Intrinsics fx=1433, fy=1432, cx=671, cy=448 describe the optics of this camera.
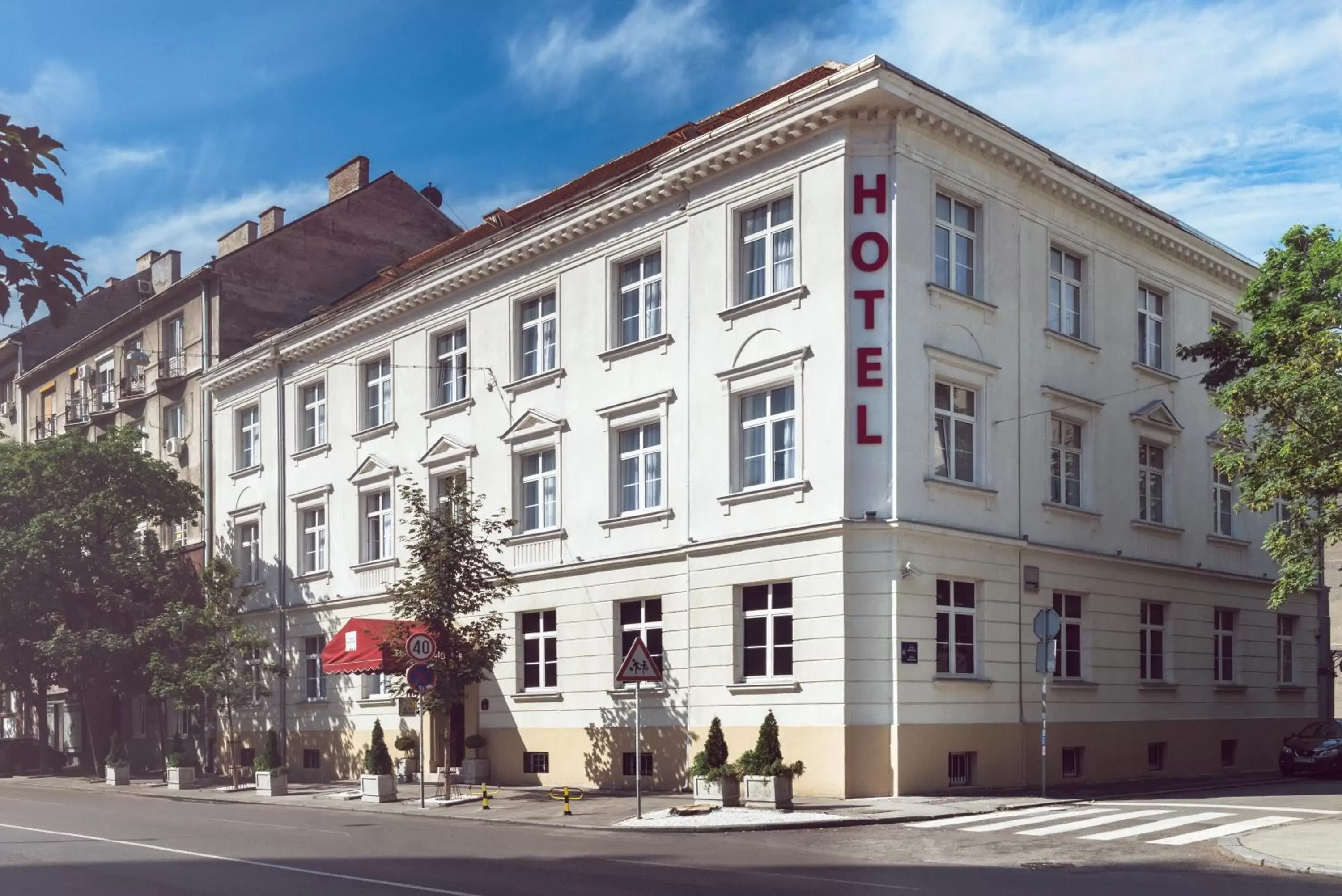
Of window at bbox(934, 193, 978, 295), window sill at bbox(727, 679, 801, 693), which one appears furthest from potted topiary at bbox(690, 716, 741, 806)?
window at bbox(934, 193, 978, 295)

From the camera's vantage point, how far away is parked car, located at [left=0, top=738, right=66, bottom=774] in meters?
44.8

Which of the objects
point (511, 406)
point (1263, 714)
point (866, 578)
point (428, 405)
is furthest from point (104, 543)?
point (1263, 714)

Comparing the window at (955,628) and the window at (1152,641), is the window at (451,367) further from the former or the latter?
the window at (1152,641)

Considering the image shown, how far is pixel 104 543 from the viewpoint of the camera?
39812mm

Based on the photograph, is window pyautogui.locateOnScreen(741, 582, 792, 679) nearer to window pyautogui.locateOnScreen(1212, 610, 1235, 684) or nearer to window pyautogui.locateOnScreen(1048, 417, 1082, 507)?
window pyautogui.locateOnScreen(1048, 417, 1082, 507)

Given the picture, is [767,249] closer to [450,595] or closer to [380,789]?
[450,595]

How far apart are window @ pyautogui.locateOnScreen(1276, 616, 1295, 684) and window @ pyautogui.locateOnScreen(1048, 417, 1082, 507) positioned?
9440mm

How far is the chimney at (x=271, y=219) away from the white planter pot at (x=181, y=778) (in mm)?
20077

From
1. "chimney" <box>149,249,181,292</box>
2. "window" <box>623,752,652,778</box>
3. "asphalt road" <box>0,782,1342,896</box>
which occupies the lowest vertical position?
"window" <box>623,752,652,778</box>

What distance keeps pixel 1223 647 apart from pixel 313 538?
22684 mm

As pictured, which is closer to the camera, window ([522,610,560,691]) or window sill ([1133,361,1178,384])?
window ([522,610,560,691])

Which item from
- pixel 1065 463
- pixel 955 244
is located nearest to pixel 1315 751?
pixel 1065 463

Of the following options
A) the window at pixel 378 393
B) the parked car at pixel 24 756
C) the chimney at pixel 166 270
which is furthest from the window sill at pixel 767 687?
the chimney at pixel 166 270

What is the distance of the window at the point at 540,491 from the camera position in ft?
98.3
